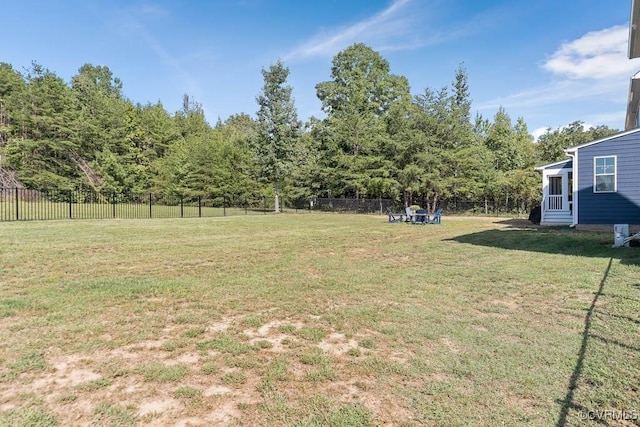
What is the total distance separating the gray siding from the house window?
11 cm

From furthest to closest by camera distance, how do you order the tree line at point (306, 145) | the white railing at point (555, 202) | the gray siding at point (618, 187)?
1. the tree line at point (306, 145)
2. the white railing at point (555, 202)
3. the gray siding at point (618, 187)

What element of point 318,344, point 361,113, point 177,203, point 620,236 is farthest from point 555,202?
point 177,203

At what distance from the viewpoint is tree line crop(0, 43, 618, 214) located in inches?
1021

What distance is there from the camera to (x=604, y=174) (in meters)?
12.5

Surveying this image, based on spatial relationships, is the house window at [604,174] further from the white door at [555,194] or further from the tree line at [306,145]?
the tree line at [306,145]

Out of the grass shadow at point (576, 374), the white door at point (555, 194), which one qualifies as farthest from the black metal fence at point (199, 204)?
the grass shadow at point (576, 374)

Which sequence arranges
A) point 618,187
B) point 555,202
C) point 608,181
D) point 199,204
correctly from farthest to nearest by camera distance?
point 199,204, point 555,202, point 608,181, point 618,187

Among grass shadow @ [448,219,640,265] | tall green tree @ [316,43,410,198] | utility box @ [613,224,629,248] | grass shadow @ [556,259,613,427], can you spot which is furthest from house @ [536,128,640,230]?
tall green tree @ [316,43,410,198]

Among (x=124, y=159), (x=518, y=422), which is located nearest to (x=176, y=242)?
(x=518, y=422)

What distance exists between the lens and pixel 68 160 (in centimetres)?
3656

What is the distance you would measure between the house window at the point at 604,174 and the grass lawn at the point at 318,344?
743 centimetres

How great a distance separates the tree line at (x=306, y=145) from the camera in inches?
1021

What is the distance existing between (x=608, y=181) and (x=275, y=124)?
68.9 feet

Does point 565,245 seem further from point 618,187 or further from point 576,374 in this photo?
point 576,374
